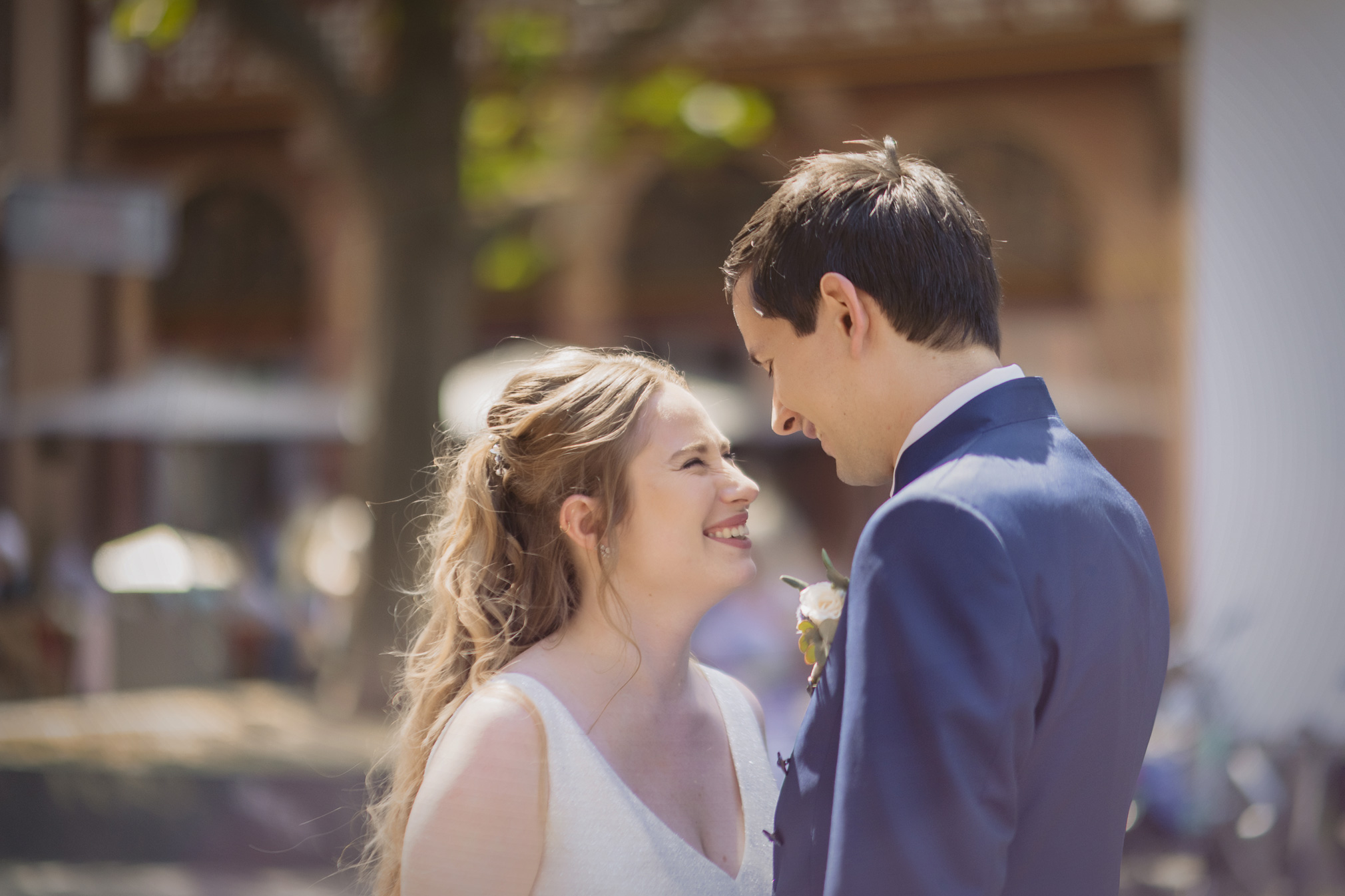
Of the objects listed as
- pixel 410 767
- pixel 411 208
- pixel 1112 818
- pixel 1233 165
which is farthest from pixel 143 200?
pixel 1233 165

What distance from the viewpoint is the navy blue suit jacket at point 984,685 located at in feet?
4.42

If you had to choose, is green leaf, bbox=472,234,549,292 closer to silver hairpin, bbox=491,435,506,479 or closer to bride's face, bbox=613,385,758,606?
silver hairpin, bbox=491,435,506,479

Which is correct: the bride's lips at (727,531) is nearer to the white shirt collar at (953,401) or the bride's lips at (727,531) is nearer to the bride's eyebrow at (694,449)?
the bride's eyebrow at (694,449)

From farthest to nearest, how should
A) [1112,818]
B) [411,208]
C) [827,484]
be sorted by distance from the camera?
[827,484] < [411,208] < [1112,818]

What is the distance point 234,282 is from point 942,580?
1433cm

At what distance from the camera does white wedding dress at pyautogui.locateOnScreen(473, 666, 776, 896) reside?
75.1 inches

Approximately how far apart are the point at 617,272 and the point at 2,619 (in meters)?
7.01

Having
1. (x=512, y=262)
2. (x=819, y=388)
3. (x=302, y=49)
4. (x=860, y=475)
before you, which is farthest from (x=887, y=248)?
(x=512, y=262)

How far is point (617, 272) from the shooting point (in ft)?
43.6

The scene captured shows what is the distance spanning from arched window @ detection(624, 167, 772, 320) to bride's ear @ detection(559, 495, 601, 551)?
10.7m

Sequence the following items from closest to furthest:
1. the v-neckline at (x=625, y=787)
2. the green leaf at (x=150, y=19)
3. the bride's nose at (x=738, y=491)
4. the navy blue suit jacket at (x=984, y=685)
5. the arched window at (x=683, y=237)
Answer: the navy blue suit jacket at (x=984, y=685), the v-neckline at (x=625, y=787), the bride's nose at (x=738, y=491), the green leaf at (x=150, y=19), the arched window at (x=683, y=237)

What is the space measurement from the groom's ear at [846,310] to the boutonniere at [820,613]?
A: 1.14 feet

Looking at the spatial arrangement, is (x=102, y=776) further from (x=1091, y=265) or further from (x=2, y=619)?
(x=1091, y=265)

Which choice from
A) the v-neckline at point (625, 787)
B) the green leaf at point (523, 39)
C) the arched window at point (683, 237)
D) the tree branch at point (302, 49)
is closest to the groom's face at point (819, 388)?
the v-neckline at point (625, 787)
